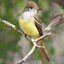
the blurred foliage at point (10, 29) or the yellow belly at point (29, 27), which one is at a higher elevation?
the yellow belly at point (29, 27)

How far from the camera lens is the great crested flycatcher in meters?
3.61

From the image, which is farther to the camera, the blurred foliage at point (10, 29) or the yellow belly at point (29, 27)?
the blurred foliage at point (10, 29)

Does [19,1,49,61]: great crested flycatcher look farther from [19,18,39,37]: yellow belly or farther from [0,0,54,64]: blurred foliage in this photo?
[0,0,54,64]: blurred foliage

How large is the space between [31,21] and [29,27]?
72 mm

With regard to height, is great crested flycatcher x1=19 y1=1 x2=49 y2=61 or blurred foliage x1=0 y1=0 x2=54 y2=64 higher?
great crested flycatcher x1=19 y1=1 x2=49 y2=61

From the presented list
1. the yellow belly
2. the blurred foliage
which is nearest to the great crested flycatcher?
the yellow belly

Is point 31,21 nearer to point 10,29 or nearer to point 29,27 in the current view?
point 29,27

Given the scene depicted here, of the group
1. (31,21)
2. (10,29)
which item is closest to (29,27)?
(31,21)

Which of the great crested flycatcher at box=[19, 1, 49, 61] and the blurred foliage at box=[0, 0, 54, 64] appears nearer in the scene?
the great crested flycatcher at box=[19, 1, 49, 61]

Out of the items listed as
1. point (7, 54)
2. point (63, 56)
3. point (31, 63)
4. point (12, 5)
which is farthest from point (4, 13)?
point (63, 56)

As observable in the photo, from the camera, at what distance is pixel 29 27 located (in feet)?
11.9

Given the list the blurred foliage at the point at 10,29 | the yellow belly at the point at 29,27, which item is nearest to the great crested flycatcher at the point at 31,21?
the yellow belly at the point at 29,27

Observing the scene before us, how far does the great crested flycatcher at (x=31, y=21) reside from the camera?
3610mm

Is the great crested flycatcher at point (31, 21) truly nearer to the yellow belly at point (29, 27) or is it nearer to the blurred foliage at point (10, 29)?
the yellow belly at point (29, 27)
